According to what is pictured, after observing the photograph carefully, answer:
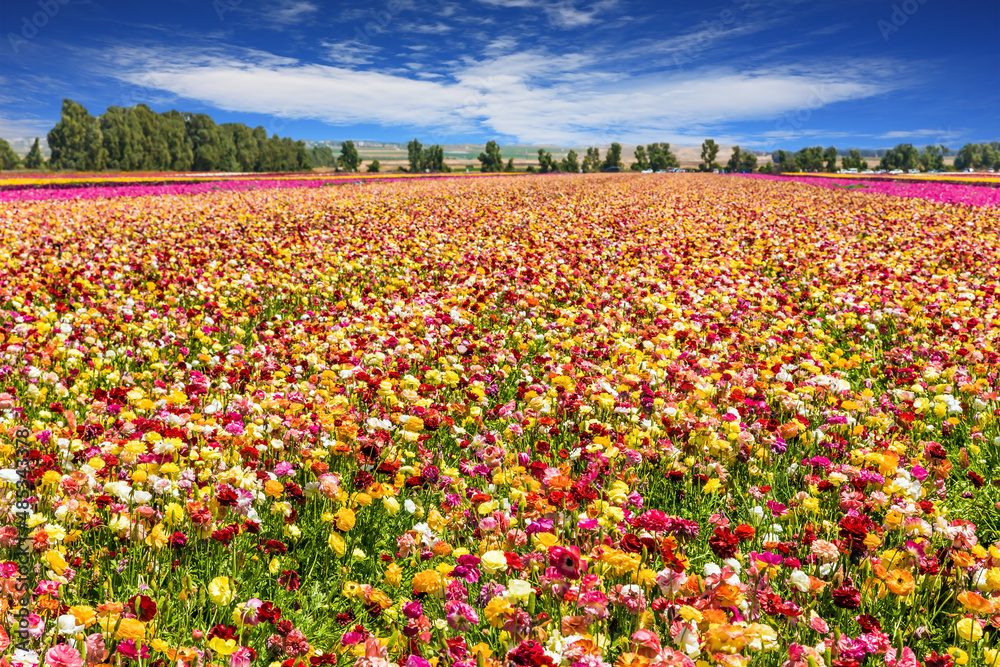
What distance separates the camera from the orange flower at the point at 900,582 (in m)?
2.31

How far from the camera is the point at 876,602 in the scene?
2.58m

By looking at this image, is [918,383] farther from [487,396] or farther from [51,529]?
[51,529]

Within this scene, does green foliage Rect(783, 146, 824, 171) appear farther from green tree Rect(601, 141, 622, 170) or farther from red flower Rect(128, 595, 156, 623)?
red flower Rect(128, 595, 156, 623)

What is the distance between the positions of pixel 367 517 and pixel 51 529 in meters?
1.42

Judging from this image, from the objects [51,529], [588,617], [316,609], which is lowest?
[316,609]

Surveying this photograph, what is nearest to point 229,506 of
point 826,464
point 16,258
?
point 826,464

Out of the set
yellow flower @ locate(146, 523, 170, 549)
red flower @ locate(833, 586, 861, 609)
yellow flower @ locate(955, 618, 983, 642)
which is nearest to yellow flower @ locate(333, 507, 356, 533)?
yellow flower @ locate(146, 523, 170, 549)

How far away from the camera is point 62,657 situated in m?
1.85

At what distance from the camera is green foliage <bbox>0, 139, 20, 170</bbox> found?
107088 millimetres

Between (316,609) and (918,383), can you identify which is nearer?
(316,609)

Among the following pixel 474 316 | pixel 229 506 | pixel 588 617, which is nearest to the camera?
pixel 588 617

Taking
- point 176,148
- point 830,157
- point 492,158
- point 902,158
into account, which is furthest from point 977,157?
point 176,148

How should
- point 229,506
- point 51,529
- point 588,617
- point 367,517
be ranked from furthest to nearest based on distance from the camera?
point 367,517
point 229,506
point 51,529
point 588,617

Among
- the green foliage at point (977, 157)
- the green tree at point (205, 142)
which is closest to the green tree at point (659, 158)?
the green foliage at point (977, 157)
